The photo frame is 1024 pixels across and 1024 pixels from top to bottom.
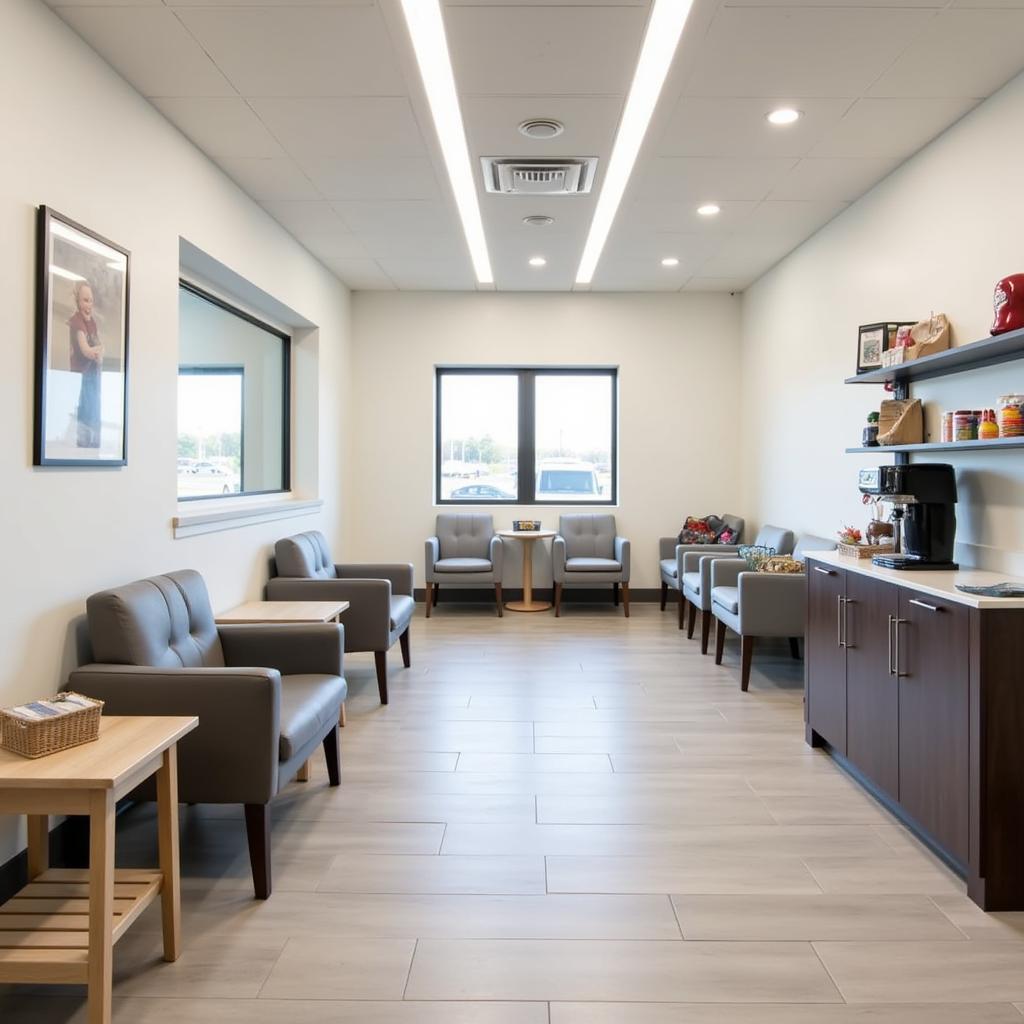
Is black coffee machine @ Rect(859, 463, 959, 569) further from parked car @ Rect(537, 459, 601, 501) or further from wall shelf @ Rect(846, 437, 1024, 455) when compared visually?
parked car @ Rect(537, 459, 601, 501)

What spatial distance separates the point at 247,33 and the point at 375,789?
2.86 meters


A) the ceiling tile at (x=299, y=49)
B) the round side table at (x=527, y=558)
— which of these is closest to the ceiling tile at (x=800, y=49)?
the ceiling tile at (x=299, y=49)

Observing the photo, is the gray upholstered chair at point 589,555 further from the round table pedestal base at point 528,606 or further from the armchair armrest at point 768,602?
the armchair armrest at point 768,602

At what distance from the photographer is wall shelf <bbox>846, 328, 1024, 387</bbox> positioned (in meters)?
2.85

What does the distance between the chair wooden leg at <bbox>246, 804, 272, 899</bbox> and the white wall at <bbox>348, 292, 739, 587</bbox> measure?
5.20m

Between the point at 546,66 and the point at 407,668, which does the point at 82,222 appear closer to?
the point at 546,66

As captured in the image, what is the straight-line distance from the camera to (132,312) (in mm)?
3252

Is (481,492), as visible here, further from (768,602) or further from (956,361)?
(956,361)

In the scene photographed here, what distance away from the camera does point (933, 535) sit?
10.7 feet

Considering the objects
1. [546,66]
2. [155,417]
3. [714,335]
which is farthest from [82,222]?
[714,335]

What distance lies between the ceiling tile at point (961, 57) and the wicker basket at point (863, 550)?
1.91 meters

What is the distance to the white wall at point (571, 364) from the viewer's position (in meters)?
7.52

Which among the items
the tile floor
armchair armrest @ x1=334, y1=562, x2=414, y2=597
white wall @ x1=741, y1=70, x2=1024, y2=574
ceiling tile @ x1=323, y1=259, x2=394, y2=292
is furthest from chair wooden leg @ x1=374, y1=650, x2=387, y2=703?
ceiling tile @ x1=323, y1=259, x2=394, y2=292

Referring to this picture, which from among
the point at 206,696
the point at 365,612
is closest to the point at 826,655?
the point at 365,612
